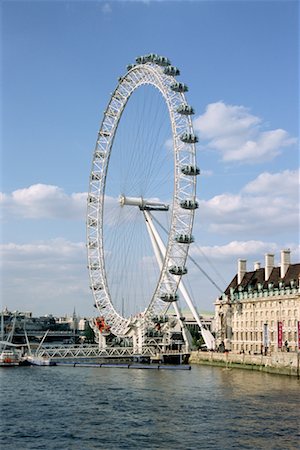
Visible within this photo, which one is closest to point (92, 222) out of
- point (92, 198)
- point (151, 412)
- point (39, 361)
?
point (92, 198)

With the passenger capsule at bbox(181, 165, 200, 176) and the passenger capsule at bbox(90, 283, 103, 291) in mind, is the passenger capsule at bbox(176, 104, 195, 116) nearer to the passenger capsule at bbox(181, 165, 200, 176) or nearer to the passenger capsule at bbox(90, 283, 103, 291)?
the passenger capsule at bbox(181, 165, 200, 176)

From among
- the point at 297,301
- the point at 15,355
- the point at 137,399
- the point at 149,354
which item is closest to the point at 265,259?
the point at 297,301

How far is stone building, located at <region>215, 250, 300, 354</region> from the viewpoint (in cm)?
7156

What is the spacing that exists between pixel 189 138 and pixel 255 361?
21.1 m

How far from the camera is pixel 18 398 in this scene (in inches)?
1736

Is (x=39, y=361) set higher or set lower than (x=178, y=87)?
lower

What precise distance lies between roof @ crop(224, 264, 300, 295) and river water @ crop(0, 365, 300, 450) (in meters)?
18.1

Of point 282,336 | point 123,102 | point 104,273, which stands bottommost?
point 282,336

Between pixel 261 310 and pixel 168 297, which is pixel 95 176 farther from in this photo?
pixel 261 310

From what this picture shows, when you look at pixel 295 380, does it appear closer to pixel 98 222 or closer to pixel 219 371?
pixel 219 371

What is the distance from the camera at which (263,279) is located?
263 ft

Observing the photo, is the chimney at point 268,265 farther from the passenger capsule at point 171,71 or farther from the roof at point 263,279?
the passenger capsule at point 171,71

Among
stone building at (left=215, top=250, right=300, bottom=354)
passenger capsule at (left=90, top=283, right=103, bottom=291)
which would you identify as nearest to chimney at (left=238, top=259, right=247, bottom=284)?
stone building at (left=215, top=250, right=300, bottom=354)

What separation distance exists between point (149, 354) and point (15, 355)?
15.0m
